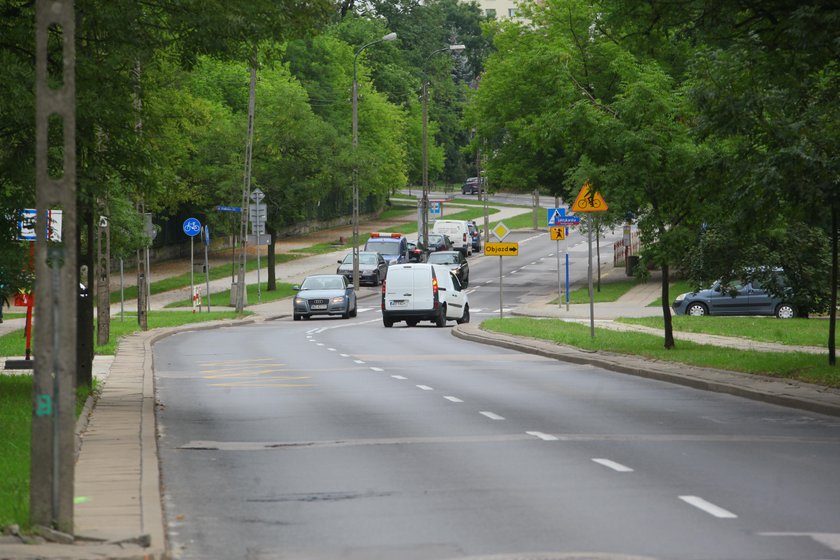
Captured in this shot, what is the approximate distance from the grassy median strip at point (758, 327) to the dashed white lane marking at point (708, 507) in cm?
1896

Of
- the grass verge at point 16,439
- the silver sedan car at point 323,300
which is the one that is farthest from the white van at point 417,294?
the grass verge at point 16,439

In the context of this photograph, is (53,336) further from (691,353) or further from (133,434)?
(691,353)

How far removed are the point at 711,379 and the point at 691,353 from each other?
4.72 metres

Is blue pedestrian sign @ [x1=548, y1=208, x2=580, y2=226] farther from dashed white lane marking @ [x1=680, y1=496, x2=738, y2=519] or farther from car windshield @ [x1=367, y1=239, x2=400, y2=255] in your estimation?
dashed white lane marking @ [x1=680, y1=496, x2=738, y2=519]

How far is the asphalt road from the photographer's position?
905cm

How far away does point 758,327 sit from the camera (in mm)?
35594

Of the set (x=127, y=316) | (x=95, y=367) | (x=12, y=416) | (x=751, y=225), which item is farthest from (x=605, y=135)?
(x=127, y=316)

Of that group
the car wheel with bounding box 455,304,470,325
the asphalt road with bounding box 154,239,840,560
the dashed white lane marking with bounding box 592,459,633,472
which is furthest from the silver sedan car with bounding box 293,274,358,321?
the dashed white lane marking with bounding box 592,459,633,472

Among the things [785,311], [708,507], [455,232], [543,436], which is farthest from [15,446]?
[455,232]

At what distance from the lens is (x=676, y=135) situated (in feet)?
89.2

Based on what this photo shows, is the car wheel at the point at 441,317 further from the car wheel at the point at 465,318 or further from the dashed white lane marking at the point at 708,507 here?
the dashed white lane marking at the point at 708,507

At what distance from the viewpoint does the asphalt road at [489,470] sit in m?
9.05

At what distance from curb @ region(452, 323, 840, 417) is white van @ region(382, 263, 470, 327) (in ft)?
36.2

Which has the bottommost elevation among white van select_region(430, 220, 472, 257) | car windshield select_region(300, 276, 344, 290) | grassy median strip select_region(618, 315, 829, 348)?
grassy median strip select_region(618, 315, 829, 348)
